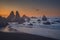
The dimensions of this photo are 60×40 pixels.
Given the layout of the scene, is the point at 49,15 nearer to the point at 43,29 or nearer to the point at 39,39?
the point at 43,29

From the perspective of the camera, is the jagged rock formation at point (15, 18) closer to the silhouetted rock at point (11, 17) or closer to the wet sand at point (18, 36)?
the silhouetted rock at point (11, 17)

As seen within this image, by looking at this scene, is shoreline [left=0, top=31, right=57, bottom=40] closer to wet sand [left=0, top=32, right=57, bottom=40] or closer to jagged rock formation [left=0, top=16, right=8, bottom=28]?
wet sand [left=0, top=32, right=57, bottom=40]

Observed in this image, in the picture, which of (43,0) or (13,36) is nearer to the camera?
(13,36)

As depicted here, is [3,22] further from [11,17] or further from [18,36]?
[18,36]

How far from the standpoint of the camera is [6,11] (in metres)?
2.20

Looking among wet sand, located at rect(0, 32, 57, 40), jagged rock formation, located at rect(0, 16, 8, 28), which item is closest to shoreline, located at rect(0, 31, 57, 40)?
wet sand, located at rect(0, 32, 57, 40)

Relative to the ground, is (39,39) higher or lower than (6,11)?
lower

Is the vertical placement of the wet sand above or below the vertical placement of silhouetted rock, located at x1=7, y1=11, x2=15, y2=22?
below

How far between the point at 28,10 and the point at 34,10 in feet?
0.37

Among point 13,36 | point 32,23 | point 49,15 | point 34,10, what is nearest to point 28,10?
point 34,10

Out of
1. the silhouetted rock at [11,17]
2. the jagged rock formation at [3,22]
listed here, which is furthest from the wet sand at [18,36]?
the silhouetted rock at [11,17]

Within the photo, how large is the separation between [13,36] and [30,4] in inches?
26.5

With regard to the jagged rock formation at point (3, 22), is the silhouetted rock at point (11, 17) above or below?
above

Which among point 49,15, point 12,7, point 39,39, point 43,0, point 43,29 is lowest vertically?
point 39,39
